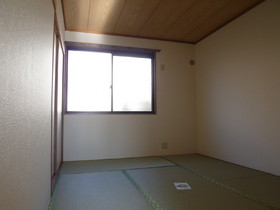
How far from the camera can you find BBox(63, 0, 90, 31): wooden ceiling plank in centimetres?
259

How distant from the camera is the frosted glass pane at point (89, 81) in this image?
11.1ft

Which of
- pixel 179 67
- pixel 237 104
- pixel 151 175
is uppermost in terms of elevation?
pixel 179 67

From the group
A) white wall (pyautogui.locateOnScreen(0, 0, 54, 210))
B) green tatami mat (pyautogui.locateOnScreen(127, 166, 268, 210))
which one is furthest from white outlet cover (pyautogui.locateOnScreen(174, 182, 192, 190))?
white wall (pyautogui.locateOnScreen(0, 0, 54, 210))

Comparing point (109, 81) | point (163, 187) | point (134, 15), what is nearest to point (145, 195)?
point (163, 187)

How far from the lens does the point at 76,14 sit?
2.85m

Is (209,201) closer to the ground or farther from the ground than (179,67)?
closer to the ground

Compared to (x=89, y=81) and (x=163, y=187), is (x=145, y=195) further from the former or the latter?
(x=89, y=81)

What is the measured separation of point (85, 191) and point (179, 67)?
2922mm

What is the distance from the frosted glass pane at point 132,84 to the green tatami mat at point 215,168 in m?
1.22

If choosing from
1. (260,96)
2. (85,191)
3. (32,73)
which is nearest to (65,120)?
(85,191)

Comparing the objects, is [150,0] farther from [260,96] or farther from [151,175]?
[151,175]

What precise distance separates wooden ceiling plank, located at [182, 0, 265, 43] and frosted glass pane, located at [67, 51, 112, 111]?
1.69 m

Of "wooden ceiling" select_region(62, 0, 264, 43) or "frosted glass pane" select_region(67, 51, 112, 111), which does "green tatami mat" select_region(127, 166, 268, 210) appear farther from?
"wooden ceiling" select_region(62, 0, 264, 43)

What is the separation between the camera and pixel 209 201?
66.3 inches
